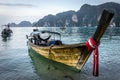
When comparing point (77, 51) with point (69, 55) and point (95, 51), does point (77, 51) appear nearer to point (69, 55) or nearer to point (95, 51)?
point (69, 55)

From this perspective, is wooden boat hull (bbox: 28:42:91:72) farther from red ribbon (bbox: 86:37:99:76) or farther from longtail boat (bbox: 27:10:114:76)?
red ribbon (bbox: 86:37:99:76)

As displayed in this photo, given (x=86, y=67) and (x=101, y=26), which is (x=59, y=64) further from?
(x=101, y=26)

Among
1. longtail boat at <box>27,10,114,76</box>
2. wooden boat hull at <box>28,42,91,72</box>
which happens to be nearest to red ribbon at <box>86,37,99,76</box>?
longtail boat at <box>27,10,114,76</box>

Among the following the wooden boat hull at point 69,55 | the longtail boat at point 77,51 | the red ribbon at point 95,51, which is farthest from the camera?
the wooden boat hull at point 69,55

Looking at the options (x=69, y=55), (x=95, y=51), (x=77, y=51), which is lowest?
(x=69, y=55)

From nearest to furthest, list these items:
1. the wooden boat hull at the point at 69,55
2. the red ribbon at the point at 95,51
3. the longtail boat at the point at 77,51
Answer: the longtail boat at the point at 77,51, the red ribbon at the point at 95,51, the wooden boat hull at the point at 69,55

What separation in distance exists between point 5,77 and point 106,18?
1108 cm

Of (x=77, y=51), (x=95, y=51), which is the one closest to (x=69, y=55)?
(x=77, y=51)

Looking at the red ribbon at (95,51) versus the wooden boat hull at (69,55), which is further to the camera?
the wooden boat hull at (69,55)

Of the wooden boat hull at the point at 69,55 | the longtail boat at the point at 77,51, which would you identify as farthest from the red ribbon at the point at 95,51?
the wooden boat hull at the point at 69,55

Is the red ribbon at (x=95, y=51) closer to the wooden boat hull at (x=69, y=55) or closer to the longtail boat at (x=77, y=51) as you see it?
the longtail boat at (x=77, y=51)

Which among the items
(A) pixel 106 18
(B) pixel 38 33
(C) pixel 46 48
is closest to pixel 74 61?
(C) pixel 46 48

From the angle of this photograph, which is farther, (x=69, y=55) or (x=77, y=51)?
(x=69, y=55)

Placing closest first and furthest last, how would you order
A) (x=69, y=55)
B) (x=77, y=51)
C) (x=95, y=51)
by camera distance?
1. (x=95, y=51)
2. (x=77, y=51)
3. (x=69, y=55)
